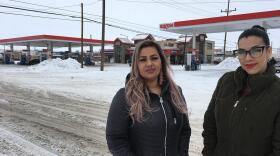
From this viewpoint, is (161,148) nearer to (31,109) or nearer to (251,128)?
(251,128)

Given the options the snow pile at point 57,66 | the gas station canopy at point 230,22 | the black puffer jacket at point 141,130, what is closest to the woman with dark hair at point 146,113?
the black puffer jacket at point 141,130

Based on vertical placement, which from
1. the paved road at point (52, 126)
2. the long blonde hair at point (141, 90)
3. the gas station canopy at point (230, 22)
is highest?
the gas station canopy at point (230, 22)

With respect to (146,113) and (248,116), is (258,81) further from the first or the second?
(146,113)

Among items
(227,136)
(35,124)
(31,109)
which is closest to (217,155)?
(227,136)

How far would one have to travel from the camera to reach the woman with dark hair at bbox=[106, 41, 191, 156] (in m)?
2.44

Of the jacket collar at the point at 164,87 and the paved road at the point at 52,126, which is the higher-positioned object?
the jacket collar at the point at 164,87

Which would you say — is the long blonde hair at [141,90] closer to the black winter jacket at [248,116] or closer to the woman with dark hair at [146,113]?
the woman with dark hair at [146,113]

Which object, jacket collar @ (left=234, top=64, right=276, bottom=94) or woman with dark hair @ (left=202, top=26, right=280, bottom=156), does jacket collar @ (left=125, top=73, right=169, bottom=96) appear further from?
jacket collar @ (left=234, top=64, right=276, bottom=94)

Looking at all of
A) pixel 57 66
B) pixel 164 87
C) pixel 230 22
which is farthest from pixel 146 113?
pixel 57 66

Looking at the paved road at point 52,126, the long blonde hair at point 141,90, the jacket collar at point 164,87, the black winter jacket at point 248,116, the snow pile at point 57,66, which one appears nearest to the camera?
the black winter jacket at point 248,116

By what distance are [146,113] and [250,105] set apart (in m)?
0.77

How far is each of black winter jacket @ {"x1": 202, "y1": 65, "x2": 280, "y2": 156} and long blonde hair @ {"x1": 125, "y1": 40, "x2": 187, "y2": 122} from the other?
1.13 feet

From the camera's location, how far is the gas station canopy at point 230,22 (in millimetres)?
25522

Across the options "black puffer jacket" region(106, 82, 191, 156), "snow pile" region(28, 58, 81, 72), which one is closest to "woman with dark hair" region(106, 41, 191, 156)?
"black puffer jacket" region(106, 82, 191, 156)
